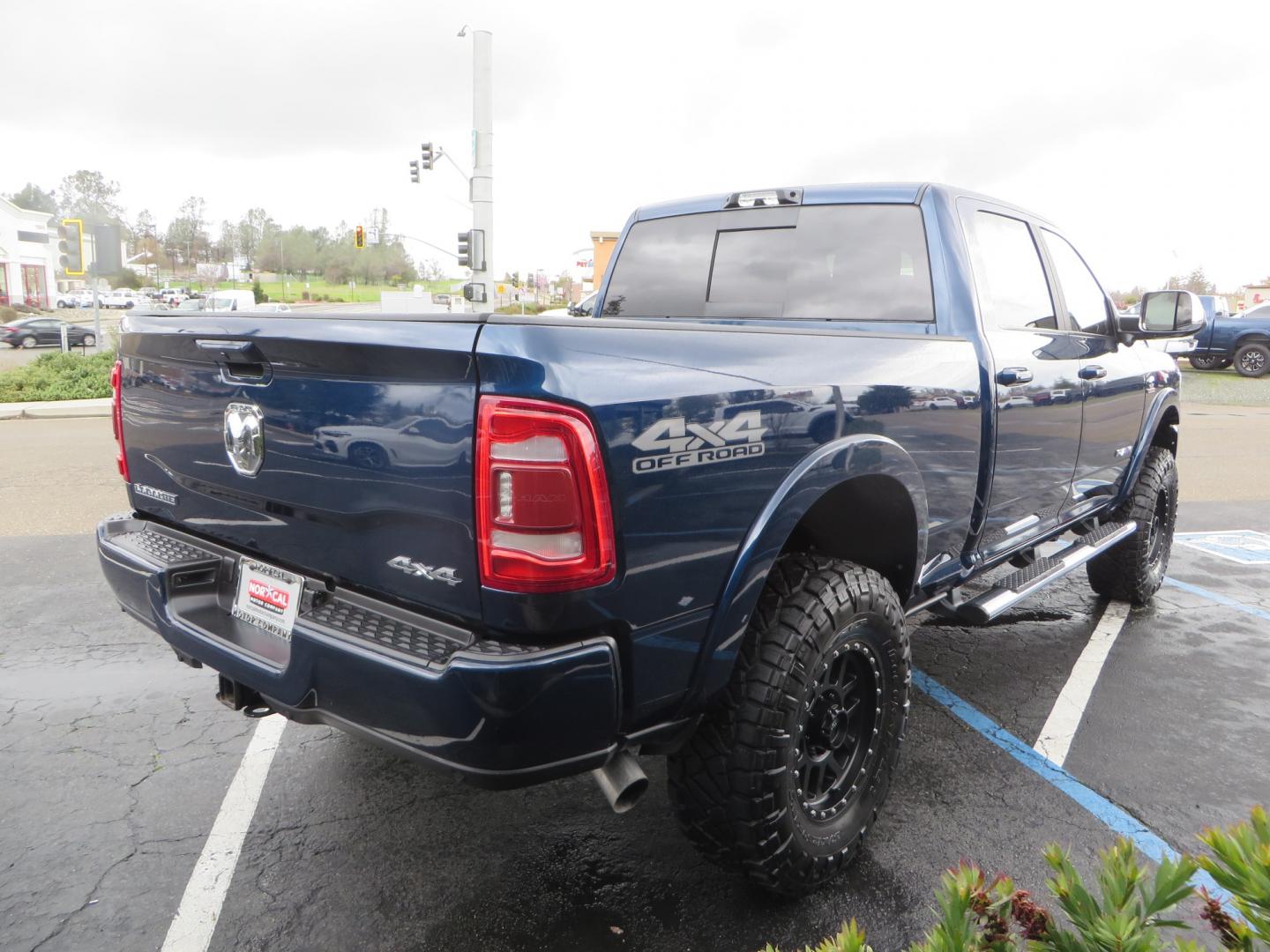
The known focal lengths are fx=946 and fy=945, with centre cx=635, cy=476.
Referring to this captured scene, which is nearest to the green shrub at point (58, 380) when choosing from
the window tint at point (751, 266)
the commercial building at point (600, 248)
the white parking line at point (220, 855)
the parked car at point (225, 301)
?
the parked car at point (225, 301)

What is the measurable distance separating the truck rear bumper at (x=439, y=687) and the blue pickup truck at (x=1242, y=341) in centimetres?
2410

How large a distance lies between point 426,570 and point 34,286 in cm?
8001

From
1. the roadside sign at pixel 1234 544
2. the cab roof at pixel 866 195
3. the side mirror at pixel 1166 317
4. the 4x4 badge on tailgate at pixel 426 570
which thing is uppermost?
the cab roof at pixel 866 195

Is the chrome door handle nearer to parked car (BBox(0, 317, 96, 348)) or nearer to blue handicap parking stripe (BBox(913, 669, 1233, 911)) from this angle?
blue handicap parking stripe (BBox(913, 669, 1233, 911))

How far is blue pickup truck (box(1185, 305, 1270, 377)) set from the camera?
21.8 m

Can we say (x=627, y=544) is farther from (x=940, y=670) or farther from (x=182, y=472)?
(x=940, y=670)

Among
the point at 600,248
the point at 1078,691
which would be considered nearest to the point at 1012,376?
the point at 1078,691

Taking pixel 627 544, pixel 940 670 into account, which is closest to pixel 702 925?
pixel 627 544

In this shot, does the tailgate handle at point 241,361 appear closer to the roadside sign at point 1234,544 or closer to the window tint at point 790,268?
the window tint at point 790,268

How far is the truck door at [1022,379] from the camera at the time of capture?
134 inches

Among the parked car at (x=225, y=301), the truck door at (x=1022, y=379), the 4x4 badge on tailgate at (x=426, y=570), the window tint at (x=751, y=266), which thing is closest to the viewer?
the 4x4 badge on tailgate at (x=426, y=570)

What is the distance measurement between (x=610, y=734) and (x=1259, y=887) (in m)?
1.19

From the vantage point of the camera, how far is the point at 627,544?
1936mm

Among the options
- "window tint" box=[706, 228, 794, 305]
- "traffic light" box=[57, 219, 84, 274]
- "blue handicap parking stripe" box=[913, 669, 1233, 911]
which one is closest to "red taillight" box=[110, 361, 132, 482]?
"window tint" box=[706, 228, 794, 305]
